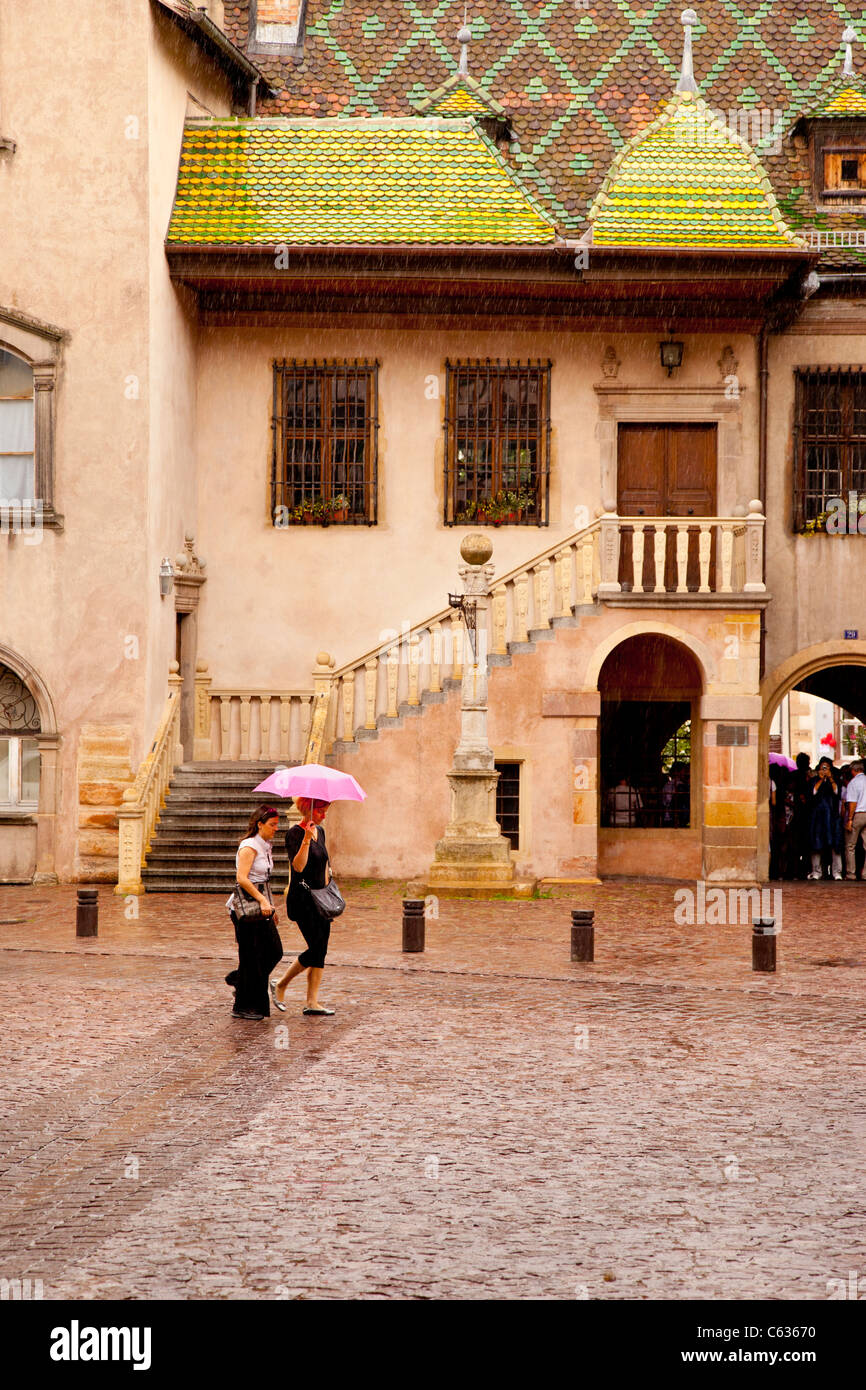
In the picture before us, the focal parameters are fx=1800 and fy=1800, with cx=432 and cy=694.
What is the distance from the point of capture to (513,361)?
79.3 ft

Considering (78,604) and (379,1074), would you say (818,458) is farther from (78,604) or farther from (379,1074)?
(379,1074)

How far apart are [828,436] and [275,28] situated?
10.1m

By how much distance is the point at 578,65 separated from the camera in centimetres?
2628

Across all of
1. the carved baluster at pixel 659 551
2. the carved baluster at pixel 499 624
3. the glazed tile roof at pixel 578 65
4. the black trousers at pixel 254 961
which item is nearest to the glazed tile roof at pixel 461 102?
the glazed tile roof at pixel 578 65

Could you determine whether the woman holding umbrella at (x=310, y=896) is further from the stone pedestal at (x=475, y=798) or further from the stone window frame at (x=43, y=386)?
the stone window frame at (x=43, y=386)

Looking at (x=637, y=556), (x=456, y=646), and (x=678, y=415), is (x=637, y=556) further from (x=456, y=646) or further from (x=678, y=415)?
(x=678, y=415)

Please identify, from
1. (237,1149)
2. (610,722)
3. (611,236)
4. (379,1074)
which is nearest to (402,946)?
(379,1074)

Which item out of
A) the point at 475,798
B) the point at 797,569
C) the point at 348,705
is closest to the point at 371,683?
the point at 348,705

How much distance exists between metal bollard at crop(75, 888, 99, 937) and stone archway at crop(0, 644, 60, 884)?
5.15 meters

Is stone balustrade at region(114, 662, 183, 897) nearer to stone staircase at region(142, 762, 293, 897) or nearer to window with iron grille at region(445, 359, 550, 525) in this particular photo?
stone staircase at region(142, 762, 293, 897)

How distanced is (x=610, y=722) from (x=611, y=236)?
6454 millimetres

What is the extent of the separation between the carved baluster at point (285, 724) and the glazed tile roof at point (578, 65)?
806cm

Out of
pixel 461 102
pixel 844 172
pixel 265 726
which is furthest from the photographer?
pixel 844 172

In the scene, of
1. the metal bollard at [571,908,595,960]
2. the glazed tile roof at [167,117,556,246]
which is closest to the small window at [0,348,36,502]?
the glazed tile roof at [167,117,556,246]
